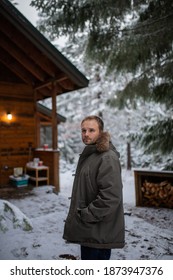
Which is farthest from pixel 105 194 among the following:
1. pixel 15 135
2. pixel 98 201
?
pixel 15 135

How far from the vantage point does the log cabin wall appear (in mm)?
6973

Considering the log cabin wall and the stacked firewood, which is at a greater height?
the log cabin wall

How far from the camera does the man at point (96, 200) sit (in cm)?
169

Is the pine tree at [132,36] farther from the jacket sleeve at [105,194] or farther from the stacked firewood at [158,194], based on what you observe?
the jacket sleeve at [105,194]

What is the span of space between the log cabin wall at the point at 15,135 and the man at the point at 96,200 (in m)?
5.55

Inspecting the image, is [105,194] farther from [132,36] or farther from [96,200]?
[132,36]

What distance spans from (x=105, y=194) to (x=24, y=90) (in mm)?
6458

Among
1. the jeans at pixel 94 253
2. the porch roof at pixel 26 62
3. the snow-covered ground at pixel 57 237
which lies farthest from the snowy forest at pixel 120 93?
the jeans at pixel 94 253

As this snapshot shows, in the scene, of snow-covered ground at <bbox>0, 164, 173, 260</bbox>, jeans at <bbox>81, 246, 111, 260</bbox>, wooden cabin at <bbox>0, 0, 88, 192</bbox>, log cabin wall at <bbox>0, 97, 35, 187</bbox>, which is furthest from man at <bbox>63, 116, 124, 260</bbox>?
log cabin wall at <bbox>0, 97, 35, 187</bbox>

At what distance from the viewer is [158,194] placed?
5074mm

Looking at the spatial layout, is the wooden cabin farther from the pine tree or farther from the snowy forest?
the pine tree

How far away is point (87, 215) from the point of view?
1.70 meters
